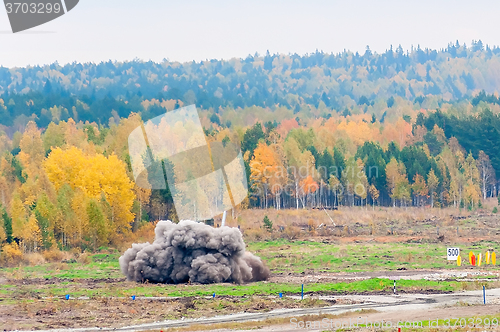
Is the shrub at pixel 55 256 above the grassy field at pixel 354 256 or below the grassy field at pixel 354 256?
above

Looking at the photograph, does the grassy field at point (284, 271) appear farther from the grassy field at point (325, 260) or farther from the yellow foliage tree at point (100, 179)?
the yellow foliage tree at point (100, 179)

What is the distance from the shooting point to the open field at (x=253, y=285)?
30.5 metres

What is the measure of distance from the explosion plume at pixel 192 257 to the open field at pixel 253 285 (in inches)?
41.0

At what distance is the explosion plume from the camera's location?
1508 inches

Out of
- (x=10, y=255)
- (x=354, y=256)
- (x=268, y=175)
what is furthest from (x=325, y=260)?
(x=268, y=175)

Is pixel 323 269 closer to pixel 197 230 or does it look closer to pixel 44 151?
pixel 197 230

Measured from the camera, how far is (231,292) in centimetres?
3509

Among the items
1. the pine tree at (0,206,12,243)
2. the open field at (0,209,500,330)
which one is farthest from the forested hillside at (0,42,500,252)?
the open field at (0,209,500,330)

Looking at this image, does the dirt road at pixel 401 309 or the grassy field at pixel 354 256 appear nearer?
the dirt road at pixel 401 309

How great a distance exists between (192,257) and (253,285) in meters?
3.52

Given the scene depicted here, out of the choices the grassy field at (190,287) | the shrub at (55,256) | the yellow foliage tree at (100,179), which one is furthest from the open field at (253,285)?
the yellow foliage tree at (100,179)

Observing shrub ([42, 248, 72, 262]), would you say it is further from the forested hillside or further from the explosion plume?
the explosion plume

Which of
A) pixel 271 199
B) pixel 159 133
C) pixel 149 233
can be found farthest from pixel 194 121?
pixel 149 233

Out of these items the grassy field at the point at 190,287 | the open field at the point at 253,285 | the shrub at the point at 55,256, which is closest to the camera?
the grassy field at the point at 190,287
